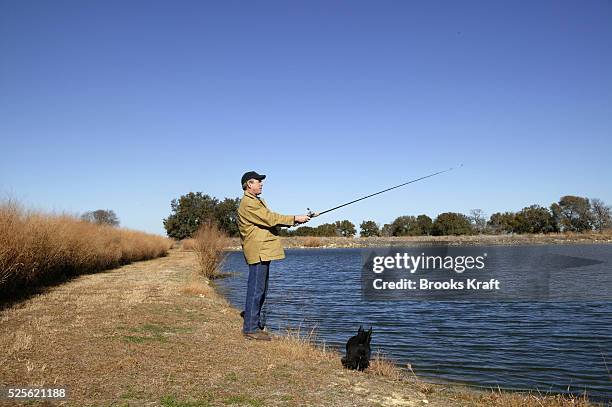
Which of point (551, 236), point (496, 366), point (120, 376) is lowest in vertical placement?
point (496, 366)

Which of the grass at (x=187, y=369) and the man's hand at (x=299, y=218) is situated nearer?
the grass at (x=187, y=369)

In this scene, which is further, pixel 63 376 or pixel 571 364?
pixel 571 364

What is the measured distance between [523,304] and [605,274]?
43.7 ft

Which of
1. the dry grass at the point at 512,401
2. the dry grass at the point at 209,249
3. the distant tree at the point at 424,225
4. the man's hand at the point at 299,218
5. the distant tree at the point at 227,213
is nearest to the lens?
the dry grass at the point at 512,401

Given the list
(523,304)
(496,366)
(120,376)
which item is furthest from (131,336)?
(523,304)

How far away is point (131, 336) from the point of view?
6074 mm

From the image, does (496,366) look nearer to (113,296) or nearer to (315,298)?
(113,296)

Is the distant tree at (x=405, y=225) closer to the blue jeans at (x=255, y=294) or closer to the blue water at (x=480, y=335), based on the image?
the blue water at (x=480, y=335)

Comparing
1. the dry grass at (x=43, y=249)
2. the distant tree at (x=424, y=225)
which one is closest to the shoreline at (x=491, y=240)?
the distant tree at (x=424, y=225)

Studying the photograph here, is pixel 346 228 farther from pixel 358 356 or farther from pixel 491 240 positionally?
pixel 358 356

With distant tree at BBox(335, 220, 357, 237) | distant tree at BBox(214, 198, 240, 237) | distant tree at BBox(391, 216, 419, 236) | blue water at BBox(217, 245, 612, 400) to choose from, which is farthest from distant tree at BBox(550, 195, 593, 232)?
blue water at BBox(217, 245, 612, 400)

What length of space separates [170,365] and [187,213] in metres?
73.9

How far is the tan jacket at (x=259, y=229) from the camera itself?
21.6 ft

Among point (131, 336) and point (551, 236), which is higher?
point (551, 236)
